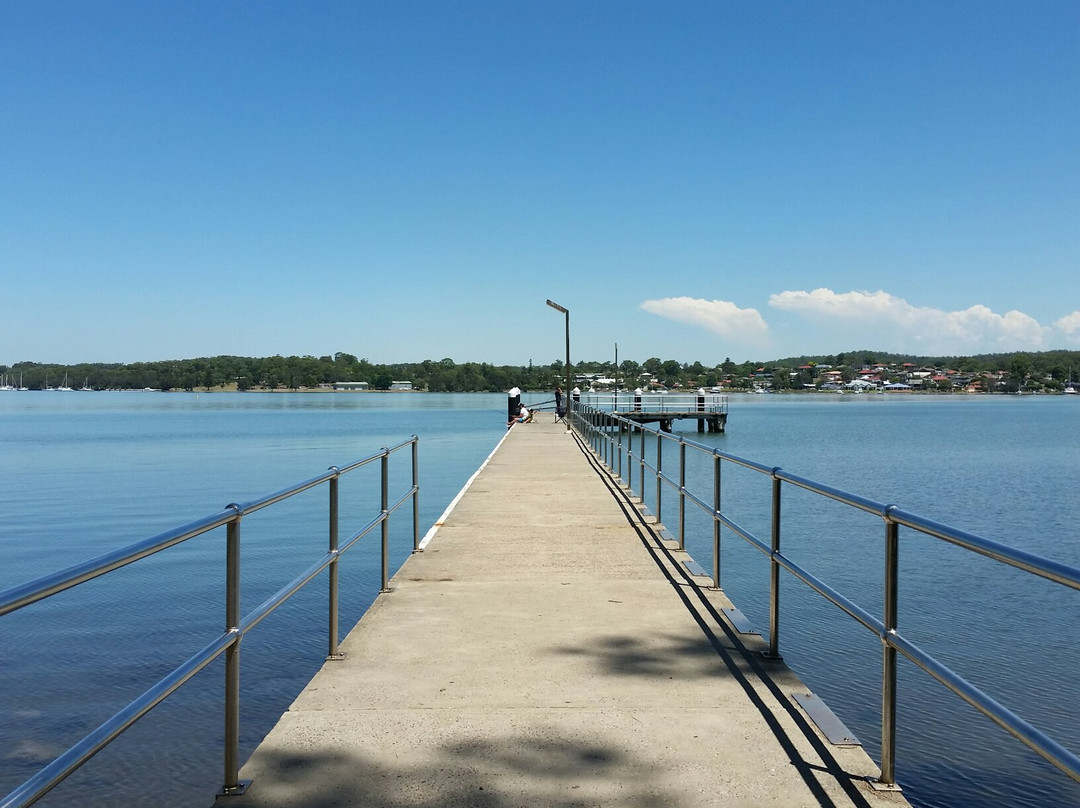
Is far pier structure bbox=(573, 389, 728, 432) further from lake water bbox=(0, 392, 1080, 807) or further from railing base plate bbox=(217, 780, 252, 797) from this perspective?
railing base plate bbox=(217, 780, 252, 797)

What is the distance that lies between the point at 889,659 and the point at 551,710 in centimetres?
167

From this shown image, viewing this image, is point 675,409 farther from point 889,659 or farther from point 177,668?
point 177,668

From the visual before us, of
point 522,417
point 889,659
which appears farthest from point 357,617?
point 522,417

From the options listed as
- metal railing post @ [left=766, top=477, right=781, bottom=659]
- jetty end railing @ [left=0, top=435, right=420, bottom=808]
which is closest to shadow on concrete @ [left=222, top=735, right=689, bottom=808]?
jetty end railing @ [left=0, top=435, right=420, bottom=808]

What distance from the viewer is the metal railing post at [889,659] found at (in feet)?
11.1

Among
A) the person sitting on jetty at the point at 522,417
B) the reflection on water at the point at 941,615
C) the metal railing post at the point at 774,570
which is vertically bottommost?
the reflection on water at the point at 941,615

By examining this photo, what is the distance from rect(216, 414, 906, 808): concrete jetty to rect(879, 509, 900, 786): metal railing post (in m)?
0.13

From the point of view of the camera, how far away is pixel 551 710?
449cm

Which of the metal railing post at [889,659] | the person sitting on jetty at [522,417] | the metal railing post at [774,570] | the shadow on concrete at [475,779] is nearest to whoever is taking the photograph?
the metal railing post at [889,659]

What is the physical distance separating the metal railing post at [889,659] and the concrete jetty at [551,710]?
0.43ft

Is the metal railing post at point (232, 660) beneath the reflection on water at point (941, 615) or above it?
above

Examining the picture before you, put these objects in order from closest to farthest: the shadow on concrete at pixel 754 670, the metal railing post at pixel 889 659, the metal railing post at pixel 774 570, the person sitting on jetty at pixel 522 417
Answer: the metal railing post at pixel 889 659
the shadow on concrete at pixel 754 670
the metal railing post at pixel 774 570
the person sitting on jetty at pixel 522 417

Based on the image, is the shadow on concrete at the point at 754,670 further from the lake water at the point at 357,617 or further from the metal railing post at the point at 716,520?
the lake water at the point at 357,617

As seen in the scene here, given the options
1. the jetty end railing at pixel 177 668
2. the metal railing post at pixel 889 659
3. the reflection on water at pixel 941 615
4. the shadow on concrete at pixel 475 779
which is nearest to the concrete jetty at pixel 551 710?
the shadow on concrete at pixel 475 779
